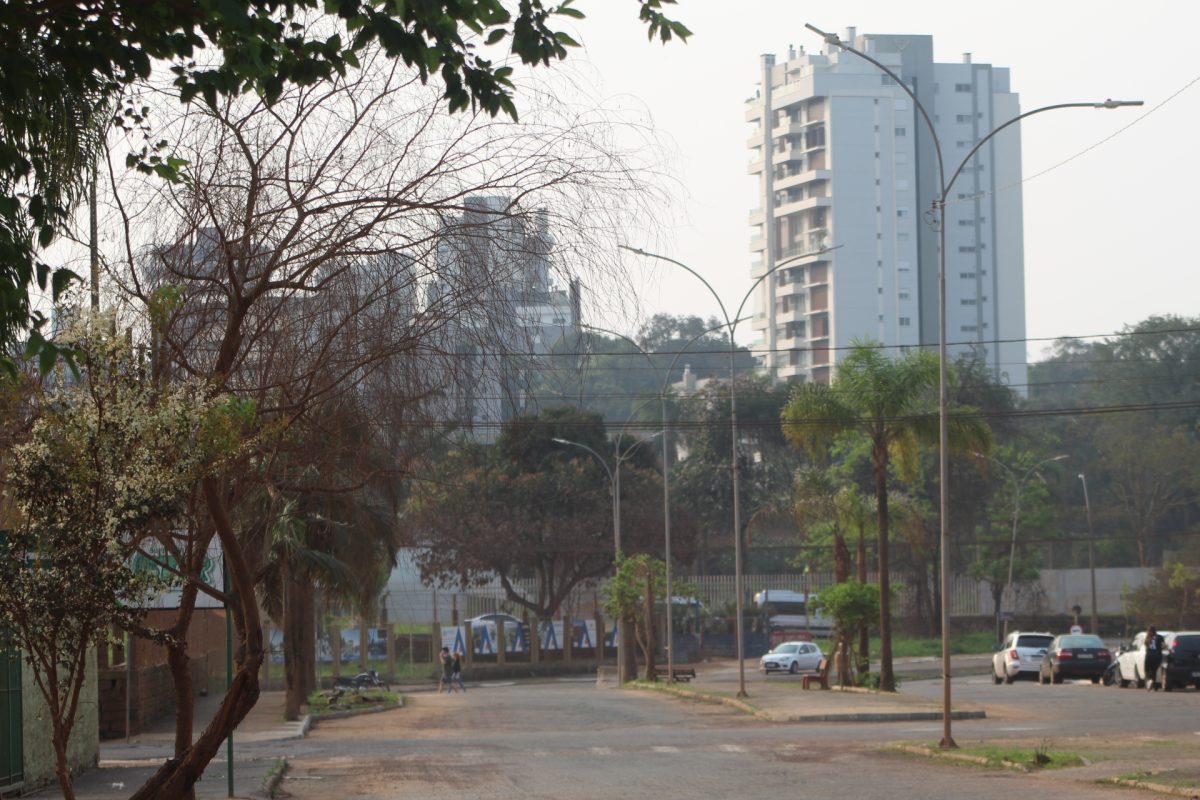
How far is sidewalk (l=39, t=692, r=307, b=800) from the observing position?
60.2ft

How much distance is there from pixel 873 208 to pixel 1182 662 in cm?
8064

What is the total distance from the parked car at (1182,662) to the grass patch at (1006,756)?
16.6 meters

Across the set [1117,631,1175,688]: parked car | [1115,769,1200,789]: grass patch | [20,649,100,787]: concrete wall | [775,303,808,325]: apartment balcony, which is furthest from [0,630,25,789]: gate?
[775,303,808,325]: apartment balcony

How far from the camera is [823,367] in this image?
11606 cm

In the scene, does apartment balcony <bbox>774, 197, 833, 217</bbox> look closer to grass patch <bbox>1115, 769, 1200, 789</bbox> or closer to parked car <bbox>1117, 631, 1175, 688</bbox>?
parked car <bbox>1117, 631, 1175, 688</bbox>

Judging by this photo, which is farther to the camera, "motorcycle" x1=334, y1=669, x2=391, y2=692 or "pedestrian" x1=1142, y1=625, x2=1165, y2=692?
"motorcycle" x1=334, y1=669, x2=391, y2=692

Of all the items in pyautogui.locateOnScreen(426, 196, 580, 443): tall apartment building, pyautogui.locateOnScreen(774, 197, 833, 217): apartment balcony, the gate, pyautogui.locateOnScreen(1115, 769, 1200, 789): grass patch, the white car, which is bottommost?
the white car

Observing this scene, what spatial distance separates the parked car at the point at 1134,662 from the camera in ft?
125

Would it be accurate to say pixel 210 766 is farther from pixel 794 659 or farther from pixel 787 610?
pixel 787 610

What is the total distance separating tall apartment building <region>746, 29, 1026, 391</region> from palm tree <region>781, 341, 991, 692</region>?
72.7 meters

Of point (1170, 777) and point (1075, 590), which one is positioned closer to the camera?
point (1170, 777)

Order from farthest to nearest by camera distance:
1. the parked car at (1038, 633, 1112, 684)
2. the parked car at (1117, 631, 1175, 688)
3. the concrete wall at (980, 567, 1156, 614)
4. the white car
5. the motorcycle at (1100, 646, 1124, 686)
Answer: the concrete wall at (980, 567, 1156, 614) → the white car → the parked car at (1038, 633, 1112, 684) → the motorcycle at (1100, 646, 1124, 686) → the parked car at (1117, 631, 1175, 688)

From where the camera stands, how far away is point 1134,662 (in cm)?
3869

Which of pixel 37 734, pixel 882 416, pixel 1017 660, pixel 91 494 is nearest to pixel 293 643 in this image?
pixel 882 416
